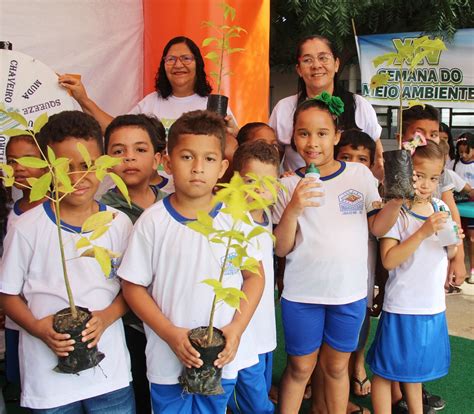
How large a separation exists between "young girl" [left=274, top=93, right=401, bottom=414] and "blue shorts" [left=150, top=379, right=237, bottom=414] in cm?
51

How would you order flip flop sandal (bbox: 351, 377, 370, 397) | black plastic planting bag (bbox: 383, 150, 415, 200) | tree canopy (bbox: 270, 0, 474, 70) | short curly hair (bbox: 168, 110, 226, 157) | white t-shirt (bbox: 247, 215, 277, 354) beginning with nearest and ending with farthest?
short curly hair (bbox: 168, 110, 226, 157) → black plastic planting bag (bbox: 383, 150, 415, 200) → white t-shirt (bbox: 247, 215, 277, 354) → flip flop sandal (bbox: 351, 377, 370, 397) → tree canopy (bbox: 270, 0, 474, 70)

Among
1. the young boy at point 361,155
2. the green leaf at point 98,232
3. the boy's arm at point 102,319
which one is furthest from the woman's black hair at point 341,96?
the green leaf at point 98,232

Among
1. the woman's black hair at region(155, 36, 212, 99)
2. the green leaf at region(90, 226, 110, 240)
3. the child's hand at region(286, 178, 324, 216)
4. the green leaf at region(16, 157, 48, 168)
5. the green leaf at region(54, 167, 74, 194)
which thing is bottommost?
the green leaf at region(90, 226, 110, 240)

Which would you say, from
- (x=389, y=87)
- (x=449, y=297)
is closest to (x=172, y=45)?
(x=449, y=297)

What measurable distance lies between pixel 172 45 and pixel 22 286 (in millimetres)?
1681

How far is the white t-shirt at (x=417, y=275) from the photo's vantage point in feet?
6.72

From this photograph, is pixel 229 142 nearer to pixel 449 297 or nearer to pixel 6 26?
pixel 6 26

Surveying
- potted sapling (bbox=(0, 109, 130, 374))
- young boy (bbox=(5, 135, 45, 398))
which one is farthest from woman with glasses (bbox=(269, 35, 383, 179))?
potted sapling (bbox=(0, 109, 130, 374))

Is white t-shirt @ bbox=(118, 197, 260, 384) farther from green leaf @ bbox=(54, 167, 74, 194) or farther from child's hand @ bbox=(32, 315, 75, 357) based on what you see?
green leaf @ bbox=(54, 167, 74, 194)

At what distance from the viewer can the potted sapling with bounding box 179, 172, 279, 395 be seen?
119 centimetres

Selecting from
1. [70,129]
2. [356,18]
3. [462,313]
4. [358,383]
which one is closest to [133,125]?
[70,129]

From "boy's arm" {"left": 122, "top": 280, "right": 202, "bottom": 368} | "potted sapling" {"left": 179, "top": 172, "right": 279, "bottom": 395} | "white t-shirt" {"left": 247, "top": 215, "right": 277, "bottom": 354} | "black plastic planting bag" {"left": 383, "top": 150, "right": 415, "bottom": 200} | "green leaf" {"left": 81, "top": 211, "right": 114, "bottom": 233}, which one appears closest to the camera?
"potted sapling" {"left": 179, "top": 172, "right": 279, "bottom": 395}

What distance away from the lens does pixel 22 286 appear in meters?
1.53

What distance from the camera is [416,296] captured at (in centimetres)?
205
